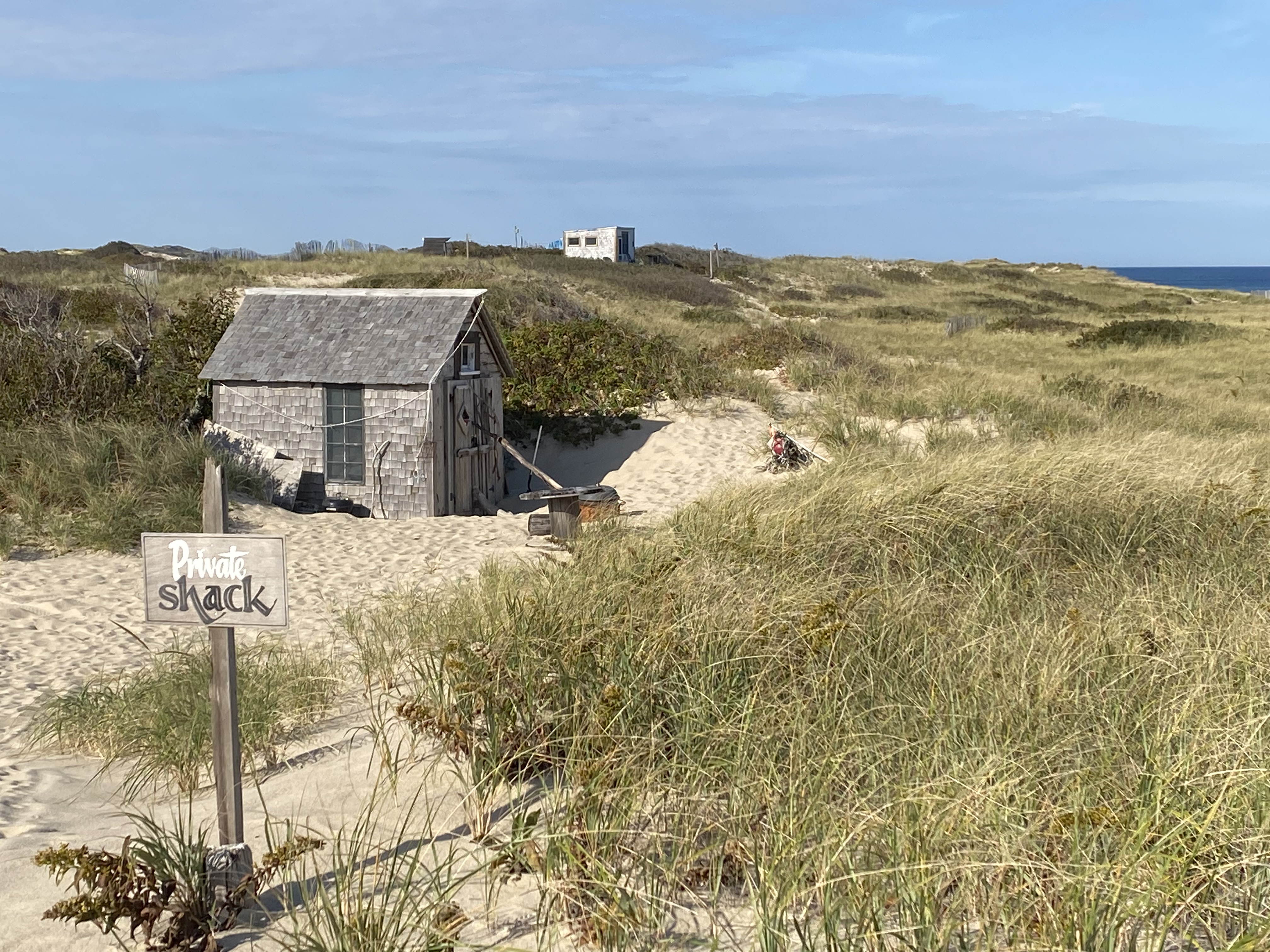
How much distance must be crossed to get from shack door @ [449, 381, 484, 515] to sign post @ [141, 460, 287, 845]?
9500 millimetres

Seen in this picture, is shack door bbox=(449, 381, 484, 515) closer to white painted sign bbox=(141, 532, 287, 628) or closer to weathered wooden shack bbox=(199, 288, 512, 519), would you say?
weathered wooden shack bbox=(199, 288, 512, 519)

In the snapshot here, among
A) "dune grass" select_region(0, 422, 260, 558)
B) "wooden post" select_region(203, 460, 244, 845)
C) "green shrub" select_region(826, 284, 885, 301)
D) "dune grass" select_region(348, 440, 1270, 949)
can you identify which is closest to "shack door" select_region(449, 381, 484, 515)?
"dune grass" select_region(0, 422, 260, 558)

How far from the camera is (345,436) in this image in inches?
532

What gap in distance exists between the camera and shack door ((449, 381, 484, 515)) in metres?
13.6

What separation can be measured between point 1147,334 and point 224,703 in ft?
111

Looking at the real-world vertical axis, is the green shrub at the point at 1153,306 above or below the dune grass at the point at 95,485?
above

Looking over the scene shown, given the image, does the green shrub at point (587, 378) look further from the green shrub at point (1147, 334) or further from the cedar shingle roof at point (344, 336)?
the green shrub at point (1147, 334)

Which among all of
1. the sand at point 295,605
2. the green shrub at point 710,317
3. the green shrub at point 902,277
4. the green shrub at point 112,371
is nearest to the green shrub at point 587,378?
the sand at point 295,605

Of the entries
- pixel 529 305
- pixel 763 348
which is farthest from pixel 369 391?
pixel 529 305

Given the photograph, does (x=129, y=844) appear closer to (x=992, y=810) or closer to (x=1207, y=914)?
(x=992, y=810)

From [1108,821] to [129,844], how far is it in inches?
139

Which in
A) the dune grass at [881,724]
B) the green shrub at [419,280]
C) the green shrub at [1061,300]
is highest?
the green shrub at [1061,300]

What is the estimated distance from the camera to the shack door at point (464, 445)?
13578 millimetres

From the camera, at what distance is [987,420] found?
56.0ft
